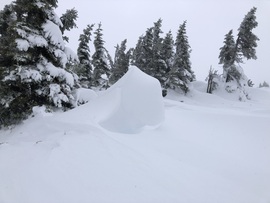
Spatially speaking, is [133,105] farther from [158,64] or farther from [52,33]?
[158,64]

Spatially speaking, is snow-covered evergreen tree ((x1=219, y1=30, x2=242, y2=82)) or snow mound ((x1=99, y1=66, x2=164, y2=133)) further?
snow-covered evergreen tree ((x1=219, y1=30, x2=242, y2=82))

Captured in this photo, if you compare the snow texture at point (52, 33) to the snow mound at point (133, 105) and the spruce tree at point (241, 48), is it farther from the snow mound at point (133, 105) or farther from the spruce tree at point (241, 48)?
the spruce tree at point (241, 48)

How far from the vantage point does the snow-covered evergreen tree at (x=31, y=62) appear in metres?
9.37

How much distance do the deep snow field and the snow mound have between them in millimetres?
37

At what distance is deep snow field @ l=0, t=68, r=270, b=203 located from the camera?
4.34 m

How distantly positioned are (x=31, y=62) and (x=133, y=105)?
17.6 ft

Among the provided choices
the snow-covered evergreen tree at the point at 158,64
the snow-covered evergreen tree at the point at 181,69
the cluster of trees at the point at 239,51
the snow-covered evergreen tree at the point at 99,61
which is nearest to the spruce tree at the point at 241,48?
the cluster of trees at the point at 239,51

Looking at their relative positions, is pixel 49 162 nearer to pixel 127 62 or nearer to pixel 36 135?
pixel 36 135

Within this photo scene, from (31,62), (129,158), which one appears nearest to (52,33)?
(31,62)

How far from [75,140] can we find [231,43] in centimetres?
2798

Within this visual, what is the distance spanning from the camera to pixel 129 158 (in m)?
5.61

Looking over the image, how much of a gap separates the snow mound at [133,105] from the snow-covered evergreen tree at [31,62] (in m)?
2.77

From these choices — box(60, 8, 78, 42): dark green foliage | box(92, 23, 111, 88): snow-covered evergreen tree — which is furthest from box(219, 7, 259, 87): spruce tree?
box(60, 8, 78, 42): dark green foliage

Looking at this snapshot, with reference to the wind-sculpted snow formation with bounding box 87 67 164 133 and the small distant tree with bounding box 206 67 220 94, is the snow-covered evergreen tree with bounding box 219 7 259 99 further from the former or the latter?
the wind-sculpted snow formation with bounding box 87 67 164 133
